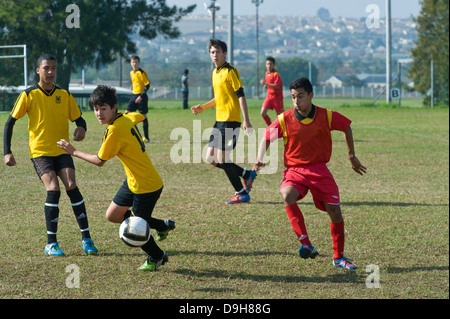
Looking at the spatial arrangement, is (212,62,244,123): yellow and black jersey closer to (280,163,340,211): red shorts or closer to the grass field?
the grass field

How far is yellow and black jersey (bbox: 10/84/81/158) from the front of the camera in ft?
21.3

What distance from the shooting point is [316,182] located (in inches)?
235

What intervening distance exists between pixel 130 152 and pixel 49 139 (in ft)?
Answer: 4.00

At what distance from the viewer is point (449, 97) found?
39312 mm

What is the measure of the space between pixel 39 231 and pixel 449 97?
35.7 meters

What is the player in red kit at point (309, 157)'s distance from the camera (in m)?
5.94

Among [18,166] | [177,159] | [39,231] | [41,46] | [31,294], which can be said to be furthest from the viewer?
[41,46]

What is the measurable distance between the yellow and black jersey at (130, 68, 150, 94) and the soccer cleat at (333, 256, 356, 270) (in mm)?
11771

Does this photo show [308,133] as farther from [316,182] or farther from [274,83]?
[274,83]

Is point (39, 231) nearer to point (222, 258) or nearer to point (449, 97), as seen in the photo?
point (222, 258)

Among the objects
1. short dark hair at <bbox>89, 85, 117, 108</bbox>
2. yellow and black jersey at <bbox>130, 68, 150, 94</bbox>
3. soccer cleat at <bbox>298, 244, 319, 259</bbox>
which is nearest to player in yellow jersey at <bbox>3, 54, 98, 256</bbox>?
short dark hair at <bbox>89, 85, 117, 108</bbox>

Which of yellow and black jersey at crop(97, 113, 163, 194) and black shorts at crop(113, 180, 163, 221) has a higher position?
yellow and black jersey at crop(97, 113, 163, 194)

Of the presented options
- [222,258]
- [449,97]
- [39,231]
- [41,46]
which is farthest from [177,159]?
[449,97]
